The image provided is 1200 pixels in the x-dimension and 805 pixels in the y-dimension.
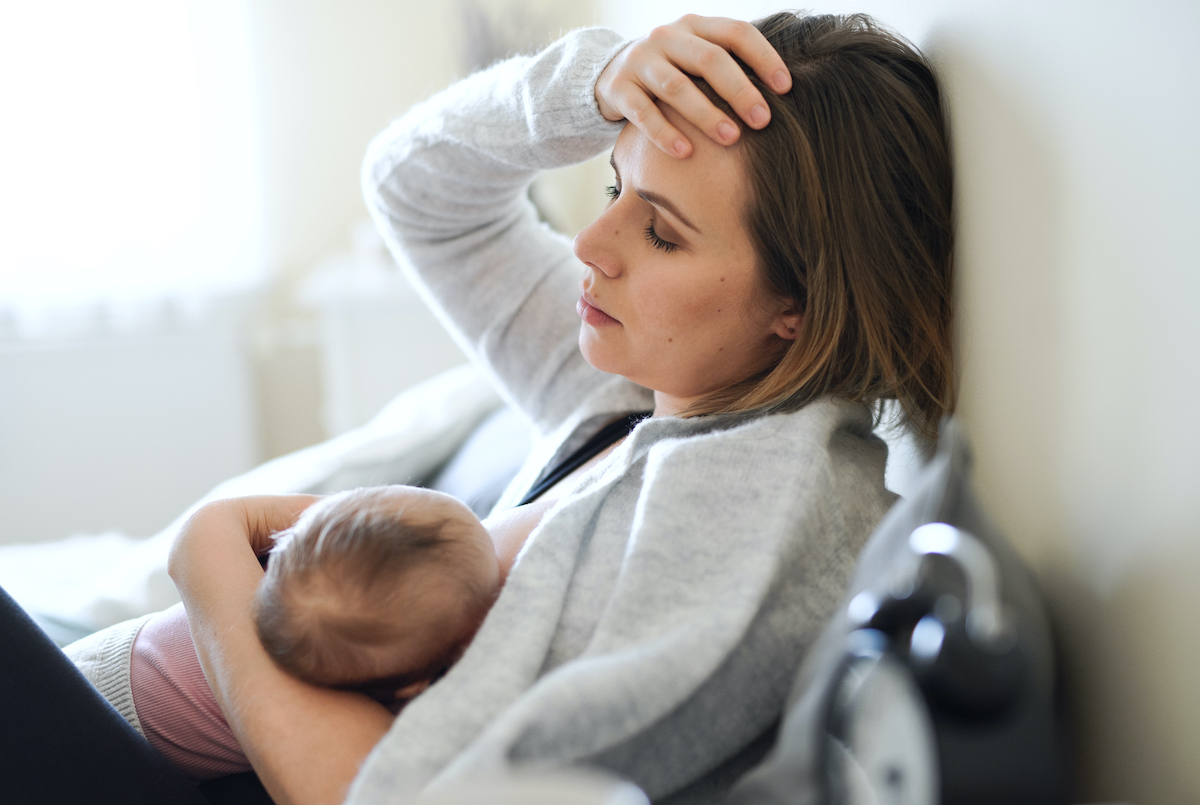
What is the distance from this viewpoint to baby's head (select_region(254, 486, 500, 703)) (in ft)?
2.30

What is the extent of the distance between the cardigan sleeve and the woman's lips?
10.5 inches

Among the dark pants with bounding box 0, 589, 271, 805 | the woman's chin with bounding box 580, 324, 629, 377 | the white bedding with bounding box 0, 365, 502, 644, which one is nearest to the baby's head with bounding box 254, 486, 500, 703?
the dark pants with bounding box 0, 589, 271, 805

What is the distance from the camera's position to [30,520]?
2596mm

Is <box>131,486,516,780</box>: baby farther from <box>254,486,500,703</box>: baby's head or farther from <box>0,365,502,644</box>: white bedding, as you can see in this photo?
<box>0,365,502,644</box>: white bedding

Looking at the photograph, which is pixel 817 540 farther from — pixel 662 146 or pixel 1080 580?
pixel 662 146

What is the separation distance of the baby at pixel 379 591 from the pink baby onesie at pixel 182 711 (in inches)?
6.1

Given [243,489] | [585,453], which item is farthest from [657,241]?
[243,489]

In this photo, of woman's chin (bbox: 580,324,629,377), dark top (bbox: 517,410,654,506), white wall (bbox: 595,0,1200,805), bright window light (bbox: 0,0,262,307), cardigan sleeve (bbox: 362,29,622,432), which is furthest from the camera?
bright window light (bbox: 0,0,262,307)

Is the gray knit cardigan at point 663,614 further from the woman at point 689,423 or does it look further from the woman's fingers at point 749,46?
the woman's fingers at point 749,46

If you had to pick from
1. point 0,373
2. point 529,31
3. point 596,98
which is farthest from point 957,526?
point 0,373

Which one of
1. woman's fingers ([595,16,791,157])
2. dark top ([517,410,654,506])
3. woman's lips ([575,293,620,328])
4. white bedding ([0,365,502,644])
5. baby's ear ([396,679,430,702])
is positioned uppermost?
woman's fingers ([595,16,791,157])

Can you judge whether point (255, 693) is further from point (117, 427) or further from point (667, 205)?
point (117, 427)

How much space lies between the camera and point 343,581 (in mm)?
707

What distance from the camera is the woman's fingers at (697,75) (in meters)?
0.83
